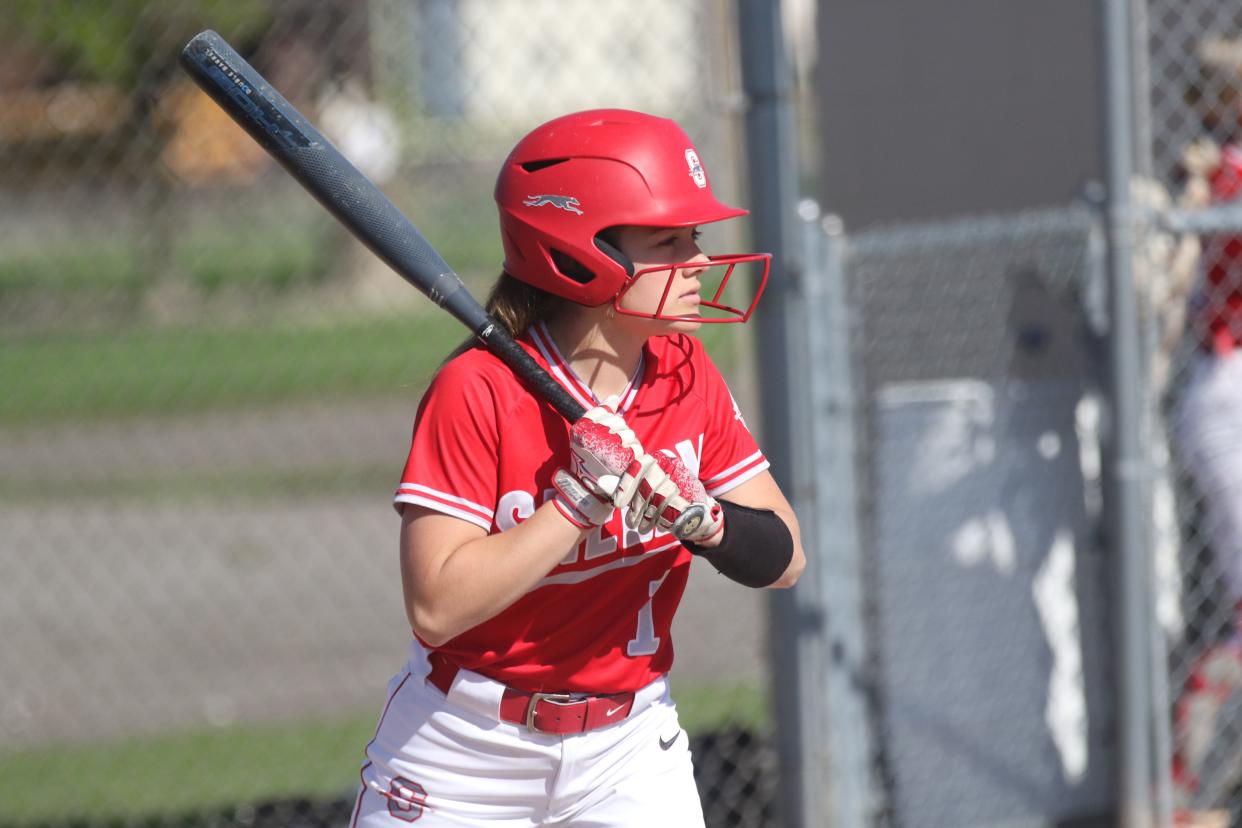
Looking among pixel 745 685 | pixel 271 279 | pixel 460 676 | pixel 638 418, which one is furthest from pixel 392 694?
pixel 271 279

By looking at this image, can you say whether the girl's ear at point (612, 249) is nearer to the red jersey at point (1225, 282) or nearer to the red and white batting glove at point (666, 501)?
the red and white batting glove at point (666, 501)

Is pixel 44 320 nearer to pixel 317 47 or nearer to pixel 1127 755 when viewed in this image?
pixel 317 47

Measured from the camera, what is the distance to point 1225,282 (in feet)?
14.7

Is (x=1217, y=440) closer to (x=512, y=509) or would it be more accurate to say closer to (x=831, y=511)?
(x=831, y=511)

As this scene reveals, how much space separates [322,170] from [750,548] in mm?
953

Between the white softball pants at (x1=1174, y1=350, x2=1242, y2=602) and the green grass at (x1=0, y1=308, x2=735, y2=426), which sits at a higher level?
the white softball pants at (x1=1174, y1=350, x2=1242, y2=602)

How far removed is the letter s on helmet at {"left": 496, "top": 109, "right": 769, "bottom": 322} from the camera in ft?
7.73

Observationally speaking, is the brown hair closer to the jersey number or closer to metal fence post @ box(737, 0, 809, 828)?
the jersey number

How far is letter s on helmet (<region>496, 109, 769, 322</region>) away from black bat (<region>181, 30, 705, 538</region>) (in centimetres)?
15

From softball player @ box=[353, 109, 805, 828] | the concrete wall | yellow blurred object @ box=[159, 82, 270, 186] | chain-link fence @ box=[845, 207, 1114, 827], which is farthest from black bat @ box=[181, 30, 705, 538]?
yellow blurred object @ box=[159, 82, 270, 186]

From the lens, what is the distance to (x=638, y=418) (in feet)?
8.38

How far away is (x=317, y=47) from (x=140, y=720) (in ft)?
14.6

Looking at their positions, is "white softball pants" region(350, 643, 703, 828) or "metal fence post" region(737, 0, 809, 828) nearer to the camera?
"white softball pants" region(350, 643, 703, 828)

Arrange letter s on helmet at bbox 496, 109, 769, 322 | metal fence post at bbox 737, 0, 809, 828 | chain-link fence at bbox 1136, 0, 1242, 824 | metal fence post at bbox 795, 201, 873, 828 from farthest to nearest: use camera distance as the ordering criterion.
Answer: chain-link fence at bbox 1136, 0, 1242, 824
metal fence post at bbox 795, 201, 873, 828
metal fence post at bbox 737, 0, 809, 828
letter s on helmet at bbox 496, 109, 769, 322
